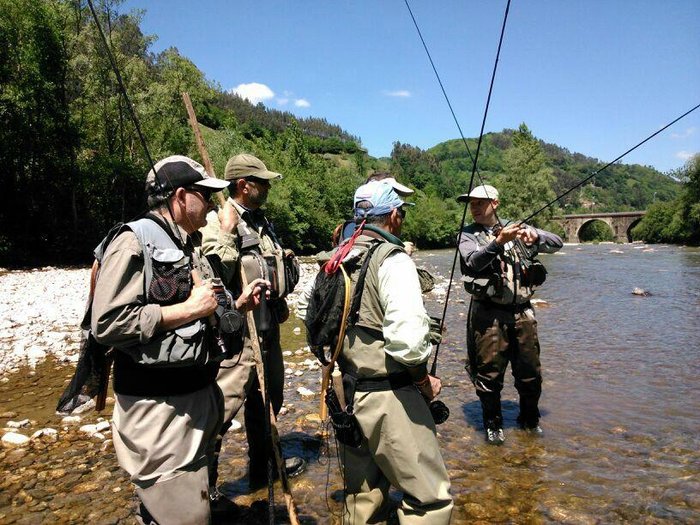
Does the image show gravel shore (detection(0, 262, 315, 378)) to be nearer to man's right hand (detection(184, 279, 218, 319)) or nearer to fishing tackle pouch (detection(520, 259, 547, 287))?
man's right hand (detection(184, 279, 218, 319))

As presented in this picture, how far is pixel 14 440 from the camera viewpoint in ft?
17.6

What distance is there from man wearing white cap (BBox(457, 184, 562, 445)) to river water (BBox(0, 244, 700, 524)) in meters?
0.82

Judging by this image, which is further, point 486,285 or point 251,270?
point 486,285

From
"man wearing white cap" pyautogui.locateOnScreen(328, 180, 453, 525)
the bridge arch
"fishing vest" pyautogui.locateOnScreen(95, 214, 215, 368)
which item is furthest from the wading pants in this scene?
the bridge arch

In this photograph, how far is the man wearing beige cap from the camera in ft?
12.9

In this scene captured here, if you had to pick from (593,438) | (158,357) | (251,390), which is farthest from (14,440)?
(593,438)

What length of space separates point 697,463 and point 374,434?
4373 millimetres

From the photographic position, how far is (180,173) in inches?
109

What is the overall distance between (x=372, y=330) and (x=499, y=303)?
2.84 m

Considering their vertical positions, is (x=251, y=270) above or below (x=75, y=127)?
below

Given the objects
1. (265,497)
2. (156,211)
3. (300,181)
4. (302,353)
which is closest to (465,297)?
(302,353)

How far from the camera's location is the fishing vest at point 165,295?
2473mm

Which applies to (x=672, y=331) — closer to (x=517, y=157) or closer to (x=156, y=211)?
(x=156, y=211)

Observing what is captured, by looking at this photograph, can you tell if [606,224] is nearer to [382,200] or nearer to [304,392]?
[304,392]
